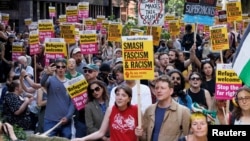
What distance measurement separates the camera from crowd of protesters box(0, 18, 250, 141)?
7.68 metres

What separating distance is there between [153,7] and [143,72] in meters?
6.23

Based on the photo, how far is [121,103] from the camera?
27.0 ft

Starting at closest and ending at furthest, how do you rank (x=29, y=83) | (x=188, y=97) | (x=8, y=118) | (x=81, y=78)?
(x=188, y=97)
(x=81, y=78)
(x=8, y=118)
(x=29, y=83)

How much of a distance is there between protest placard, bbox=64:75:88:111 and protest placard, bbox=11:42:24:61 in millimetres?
7444

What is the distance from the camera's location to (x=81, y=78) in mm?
10547

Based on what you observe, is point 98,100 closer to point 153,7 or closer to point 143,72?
point 143,72

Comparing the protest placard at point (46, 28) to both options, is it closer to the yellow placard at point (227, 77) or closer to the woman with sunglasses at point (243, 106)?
the yellow placard at point (227, 77)

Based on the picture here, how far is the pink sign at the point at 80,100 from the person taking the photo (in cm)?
1043

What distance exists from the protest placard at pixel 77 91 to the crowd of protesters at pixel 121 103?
0.51ft

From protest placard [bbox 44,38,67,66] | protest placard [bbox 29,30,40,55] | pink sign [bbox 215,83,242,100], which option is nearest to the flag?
pink sign [bbox 215,83,242,100]

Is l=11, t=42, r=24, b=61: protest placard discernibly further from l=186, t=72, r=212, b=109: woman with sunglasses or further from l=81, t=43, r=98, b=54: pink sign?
l=186, t=72, r=212, b=109: woman with sunglasses

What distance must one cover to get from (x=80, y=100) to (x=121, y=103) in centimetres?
233

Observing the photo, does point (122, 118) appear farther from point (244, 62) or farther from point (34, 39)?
point (34, 39)

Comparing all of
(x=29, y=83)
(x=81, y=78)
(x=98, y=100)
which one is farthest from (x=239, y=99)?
(x=29, y=83)
